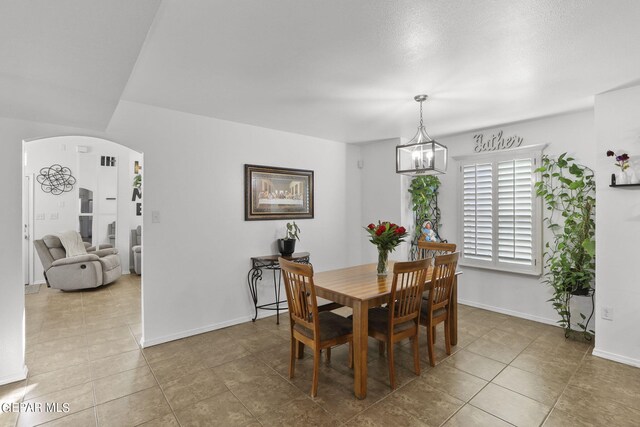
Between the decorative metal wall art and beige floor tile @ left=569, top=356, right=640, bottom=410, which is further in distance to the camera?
the decorative metal wall art

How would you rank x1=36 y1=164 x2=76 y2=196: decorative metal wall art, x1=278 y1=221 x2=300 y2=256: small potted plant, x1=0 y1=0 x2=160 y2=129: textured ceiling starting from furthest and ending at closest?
x1=36 y1=164 x2=76 y2=196: decorative metal wall art
x1=278 y1=221 x2=300 y2=256: small potted plant
x1=0 y1=0 x2=160 y2=129: textured ceiling

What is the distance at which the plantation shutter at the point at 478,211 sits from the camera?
424 cm

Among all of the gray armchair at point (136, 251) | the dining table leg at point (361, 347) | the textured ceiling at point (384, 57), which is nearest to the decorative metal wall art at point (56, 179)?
the gray armchair at point (136, 251)

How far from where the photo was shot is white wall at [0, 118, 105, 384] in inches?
98.9

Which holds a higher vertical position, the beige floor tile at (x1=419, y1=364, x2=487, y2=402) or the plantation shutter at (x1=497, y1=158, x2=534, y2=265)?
the plantation shutter at (x1=497, y1=158, x2=534, y2=265)

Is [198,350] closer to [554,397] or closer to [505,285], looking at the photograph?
[554,397]

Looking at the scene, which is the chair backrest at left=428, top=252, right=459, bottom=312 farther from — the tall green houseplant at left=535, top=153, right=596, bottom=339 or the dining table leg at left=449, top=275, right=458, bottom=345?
the tall green houseplant at left=535, top=153, right=596, bottom=339

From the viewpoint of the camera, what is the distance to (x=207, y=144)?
365cm

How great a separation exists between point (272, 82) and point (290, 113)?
86 cm

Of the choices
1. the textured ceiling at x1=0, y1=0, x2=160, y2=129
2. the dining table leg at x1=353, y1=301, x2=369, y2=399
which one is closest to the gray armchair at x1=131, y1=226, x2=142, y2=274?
the textured ceiling at x1=0, y1=0, x2=160, y2=129

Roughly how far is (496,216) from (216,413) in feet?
12.8

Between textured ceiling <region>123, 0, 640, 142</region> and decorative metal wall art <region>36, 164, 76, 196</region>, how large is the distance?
4.50 metres

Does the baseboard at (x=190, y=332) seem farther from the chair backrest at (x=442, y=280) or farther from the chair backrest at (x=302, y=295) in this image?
the chair backrest at (x=442, y=280)

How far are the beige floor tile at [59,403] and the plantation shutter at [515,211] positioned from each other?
459cm
